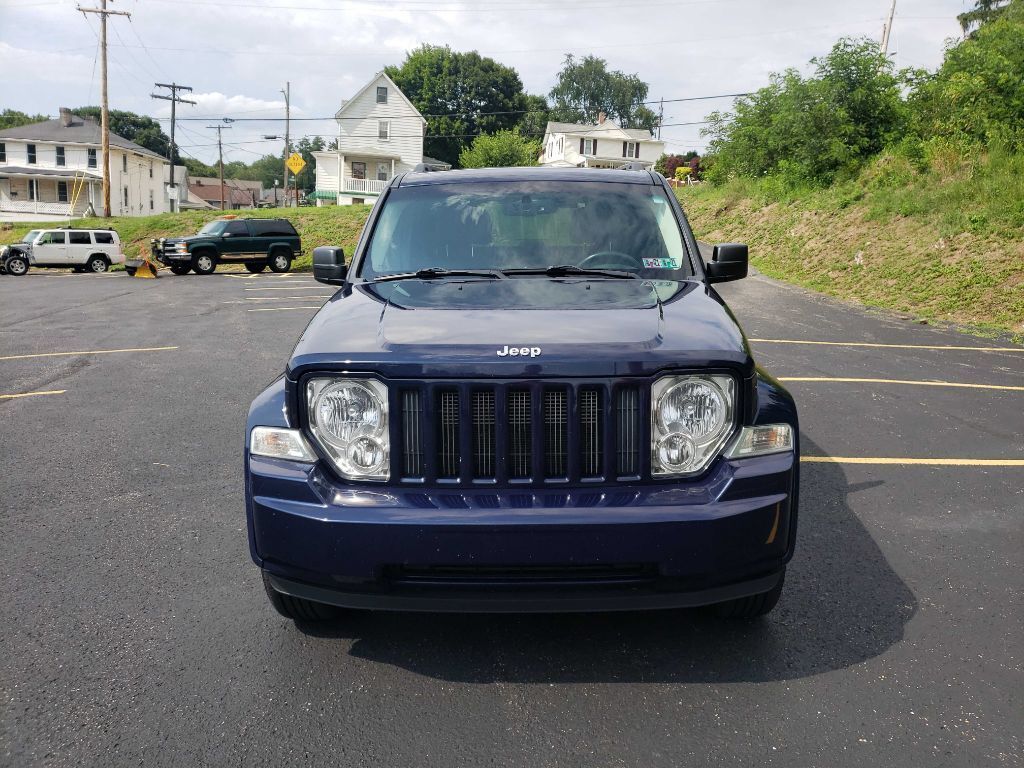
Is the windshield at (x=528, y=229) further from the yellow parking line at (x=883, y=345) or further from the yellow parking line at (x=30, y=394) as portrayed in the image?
the yellow parking line at (x=883, y=345)

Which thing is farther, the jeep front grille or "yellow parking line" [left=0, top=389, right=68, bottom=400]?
"yellow parking line" [left=0, top=389, right=68, bottom=400]

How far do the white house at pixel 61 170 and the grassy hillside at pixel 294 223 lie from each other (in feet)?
38.5

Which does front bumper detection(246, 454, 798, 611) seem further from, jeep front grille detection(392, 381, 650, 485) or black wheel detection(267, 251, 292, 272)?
black wheel detection(267, 251, 292, 272)

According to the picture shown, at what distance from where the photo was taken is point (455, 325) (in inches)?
122

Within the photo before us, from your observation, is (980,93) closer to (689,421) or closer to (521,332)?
(689,421)

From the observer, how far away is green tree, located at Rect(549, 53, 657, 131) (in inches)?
3799

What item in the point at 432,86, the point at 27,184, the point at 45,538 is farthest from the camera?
the point at 432,86

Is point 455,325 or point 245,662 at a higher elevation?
point 455,325

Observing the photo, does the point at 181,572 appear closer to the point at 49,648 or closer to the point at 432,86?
the point at 49,648

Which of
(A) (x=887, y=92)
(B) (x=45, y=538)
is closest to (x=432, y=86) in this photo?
(A) (x=887, y=92)

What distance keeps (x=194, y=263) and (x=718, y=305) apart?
2845 centimetres

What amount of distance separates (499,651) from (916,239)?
60.0 feet

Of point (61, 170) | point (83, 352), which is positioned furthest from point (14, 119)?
point (83, 352)

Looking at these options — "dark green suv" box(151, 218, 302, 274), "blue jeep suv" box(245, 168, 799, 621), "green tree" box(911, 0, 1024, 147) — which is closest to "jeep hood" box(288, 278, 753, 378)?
"blue jeep suv" box(245, 168, 799, 621)
